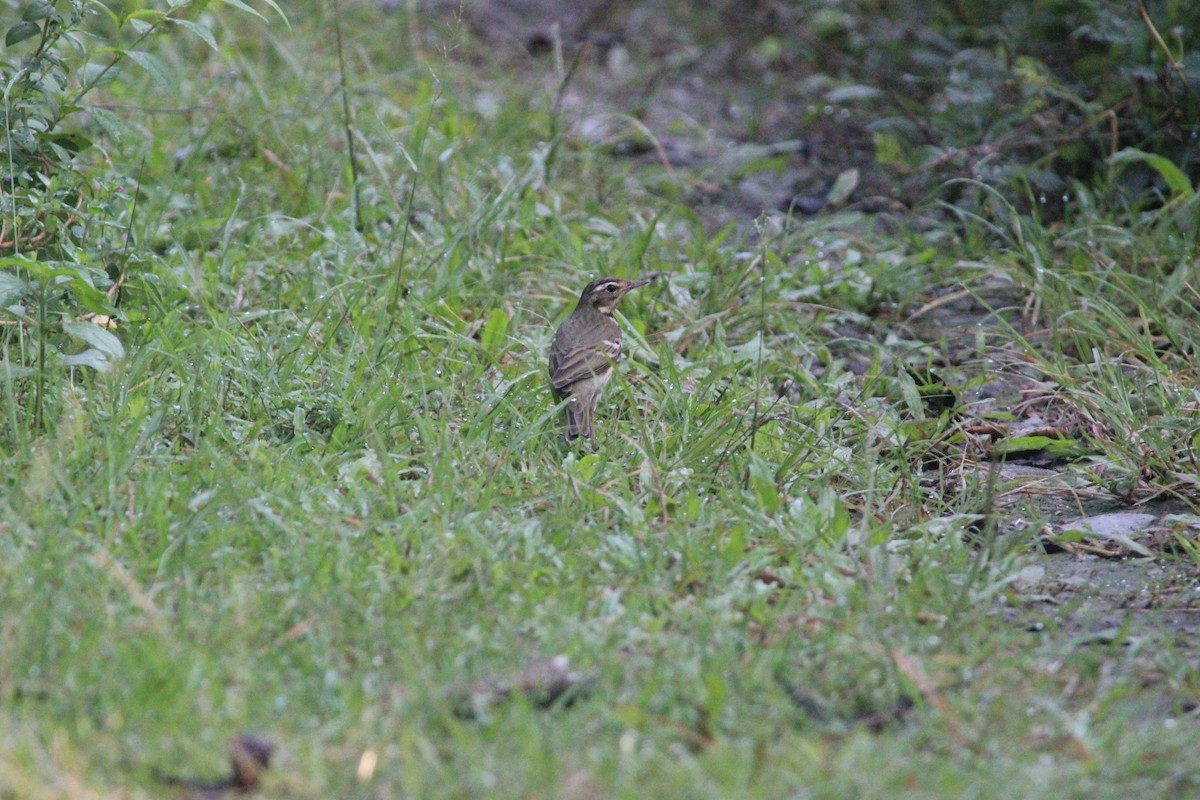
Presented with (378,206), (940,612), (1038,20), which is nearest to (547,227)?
(378,206)

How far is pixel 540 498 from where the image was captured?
16.2 feet

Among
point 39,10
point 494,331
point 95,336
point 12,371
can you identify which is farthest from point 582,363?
point 39,10

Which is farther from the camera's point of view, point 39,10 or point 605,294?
point 605,294

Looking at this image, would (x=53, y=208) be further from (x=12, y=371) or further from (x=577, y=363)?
(x=577, y=363)

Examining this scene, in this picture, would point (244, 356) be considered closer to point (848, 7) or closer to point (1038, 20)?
point (1038, 20)

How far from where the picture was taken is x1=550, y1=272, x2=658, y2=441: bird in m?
5.59

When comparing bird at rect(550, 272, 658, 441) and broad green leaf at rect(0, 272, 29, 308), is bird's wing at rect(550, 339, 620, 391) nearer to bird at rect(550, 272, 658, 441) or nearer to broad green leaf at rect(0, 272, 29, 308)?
bird at rect(550, 272, 658, 441)

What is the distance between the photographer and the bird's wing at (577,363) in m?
5.64

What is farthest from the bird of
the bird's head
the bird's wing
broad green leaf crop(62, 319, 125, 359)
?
broad green leaf crop(62, 319, 125, 359)

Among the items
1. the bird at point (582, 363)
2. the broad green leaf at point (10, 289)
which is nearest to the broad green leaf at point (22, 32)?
the broad green leaf at point (10, 289)

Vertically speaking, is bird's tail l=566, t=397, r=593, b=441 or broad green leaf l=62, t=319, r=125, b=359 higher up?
broad green leaf l=62, t=319, r=125, b=359

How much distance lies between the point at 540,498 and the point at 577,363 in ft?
3.03

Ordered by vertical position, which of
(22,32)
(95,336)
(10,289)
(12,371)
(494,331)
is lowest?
(494,331)

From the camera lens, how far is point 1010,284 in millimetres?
7289
